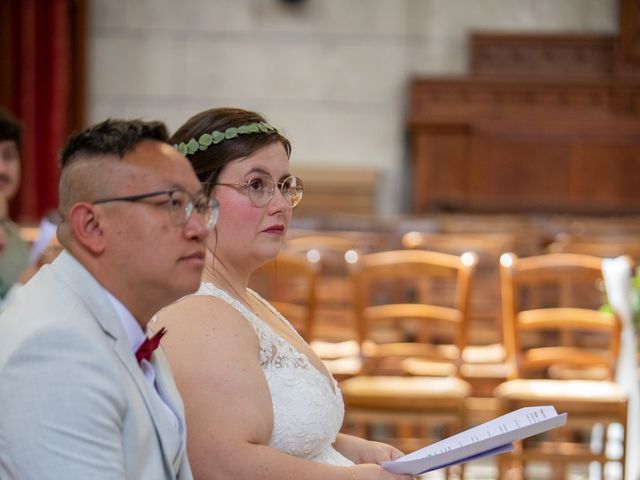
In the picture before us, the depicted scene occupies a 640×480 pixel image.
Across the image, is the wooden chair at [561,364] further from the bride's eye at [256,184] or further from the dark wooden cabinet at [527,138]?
the dark wooden cabinet at [527,138]

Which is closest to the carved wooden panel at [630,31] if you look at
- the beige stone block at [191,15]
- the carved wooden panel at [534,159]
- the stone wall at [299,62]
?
the stone wall at [299,62]

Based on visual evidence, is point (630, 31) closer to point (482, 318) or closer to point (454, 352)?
point (482, 318)

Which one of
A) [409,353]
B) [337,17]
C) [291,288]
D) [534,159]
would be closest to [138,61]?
[337,17]

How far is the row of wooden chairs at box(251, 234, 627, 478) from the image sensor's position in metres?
4.04

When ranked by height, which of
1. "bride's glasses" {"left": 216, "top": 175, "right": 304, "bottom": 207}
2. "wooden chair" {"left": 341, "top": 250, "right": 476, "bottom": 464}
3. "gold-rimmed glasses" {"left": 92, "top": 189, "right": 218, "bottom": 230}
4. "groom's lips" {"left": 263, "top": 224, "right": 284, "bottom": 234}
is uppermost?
"gold-rimmed glasses" {"left": 92, "top": 189, "right": 218, "bottom": 230}

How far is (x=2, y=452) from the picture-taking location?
4.39 feet

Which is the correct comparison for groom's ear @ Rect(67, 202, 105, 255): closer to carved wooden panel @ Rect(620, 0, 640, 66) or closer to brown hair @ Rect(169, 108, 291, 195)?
brown hair @ Rect(169, 108, 291, 195)

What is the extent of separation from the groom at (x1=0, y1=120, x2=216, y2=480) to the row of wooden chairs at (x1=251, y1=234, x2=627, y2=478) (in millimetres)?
2592

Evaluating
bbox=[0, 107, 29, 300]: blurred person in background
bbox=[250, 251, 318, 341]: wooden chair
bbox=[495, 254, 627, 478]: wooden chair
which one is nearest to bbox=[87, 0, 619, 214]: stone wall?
bbox=[250, 251, 318, 341]: wooden chair

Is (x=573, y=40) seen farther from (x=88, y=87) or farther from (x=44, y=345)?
(x=44, y=345)

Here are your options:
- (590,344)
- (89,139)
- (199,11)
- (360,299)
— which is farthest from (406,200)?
(89,139)

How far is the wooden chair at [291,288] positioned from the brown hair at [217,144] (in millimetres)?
1822

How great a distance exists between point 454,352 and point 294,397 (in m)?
2.78

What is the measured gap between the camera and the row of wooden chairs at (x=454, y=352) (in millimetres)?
4043
